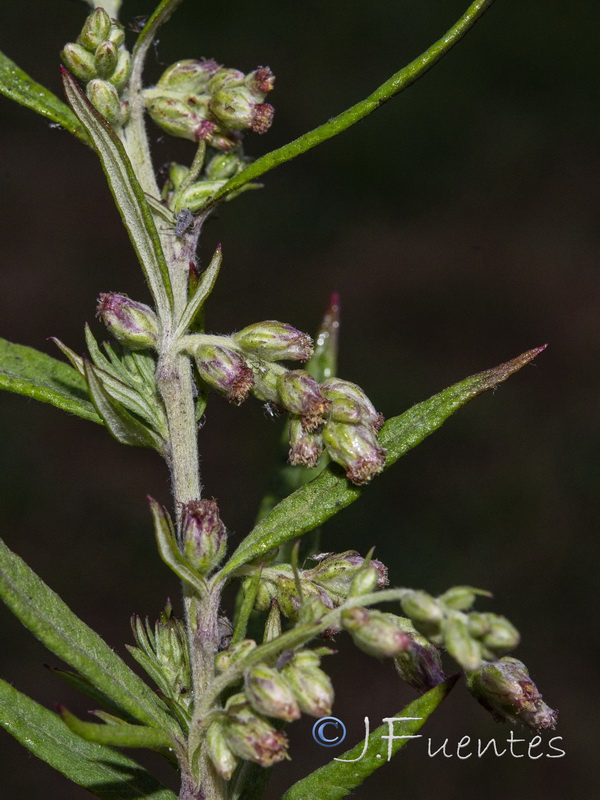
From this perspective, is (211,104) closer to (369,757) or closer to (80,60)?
(80,60)

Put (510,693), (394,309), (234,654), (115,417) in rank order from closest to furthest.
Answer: (234,654) → (115,417) → (510,693) → (394,309)

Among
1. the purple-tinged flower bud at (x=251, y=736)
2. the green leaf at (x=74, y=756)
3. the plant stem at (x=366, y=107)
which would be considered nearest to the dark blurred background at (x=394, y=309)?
the green leaf at (x=74, y=756)

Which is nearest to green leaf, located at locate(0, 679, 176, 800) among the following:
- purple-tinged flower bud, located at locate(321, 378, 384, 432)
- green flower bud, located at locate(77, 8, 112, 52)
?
purple-tinged flower bud, located at locate(321, 378, 384, 432)

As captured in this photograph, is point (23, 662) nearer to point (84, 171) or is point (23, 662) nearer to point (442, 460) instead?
point (442, 460)

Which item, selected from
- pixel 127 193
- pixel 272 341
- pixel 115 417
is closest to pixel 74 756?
pixel 115 417

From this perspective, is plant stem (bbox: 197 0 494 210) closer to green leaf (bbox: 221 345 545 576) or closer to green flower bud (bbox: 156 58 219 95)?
green flower bud (bbox: 156 58 219 95)

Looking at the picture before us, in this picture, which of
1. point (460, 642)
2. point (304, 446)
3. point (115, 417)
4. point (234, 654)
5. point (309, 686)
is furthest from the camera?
point (304, 446)
